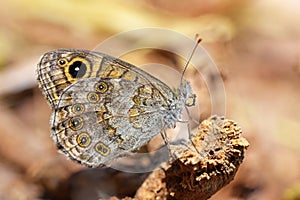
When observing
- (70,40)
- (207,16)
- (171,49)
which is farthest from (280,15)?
(70,40)

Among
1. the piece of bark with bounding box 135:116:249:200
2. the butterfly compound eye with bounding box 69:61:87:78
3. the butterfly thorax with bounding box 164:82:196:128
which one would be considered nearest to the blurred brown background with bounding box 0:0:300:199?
the butterfly thorax with bounding box 164:82:196:128

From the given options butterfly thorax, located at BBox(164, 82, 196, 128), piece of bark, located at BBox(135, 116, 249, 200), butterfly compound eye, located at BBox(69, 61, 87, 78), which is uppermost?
butterfly compound eye, located at BBox(69, 61, 87, 78)

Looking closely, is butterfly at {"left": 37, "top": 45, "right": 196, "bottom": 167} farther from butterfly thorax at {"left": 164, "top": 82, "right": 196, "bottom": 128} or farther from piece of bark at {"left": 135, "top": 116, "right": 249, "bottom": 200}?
piece of bark at {"left": 135, "top": 116, "right": 249, "bottom": 200}

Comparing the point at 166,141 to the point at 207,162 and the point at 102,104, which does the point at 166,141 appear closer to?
the point at 102,104

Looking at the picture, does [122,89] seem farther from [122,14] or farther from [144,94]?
[122,14]

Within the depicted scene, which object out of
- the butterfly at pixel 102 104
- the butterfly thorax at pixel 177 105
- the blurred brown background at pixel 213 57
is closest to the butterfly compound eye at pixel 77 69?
the butterfly at pixel 102 104

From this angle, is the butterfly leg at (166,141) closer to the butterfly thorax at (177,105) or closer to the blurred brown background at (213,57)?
the butterfly thorax at (177,105)

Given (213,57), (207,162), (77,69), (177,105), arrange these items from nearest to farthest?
(207,162) → (77,69) → (177,105) → (213,57)

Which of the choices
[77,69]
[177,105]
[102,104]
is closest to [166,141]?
[177,105]

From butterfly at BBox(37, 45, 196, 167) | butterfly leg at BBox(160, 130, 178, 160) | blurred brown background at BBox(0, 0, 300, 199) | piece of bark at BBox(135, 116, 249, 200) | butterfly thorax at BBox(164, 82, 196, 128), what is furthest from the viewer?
blurred brown background at BBox(0, 0, 300, 199)
